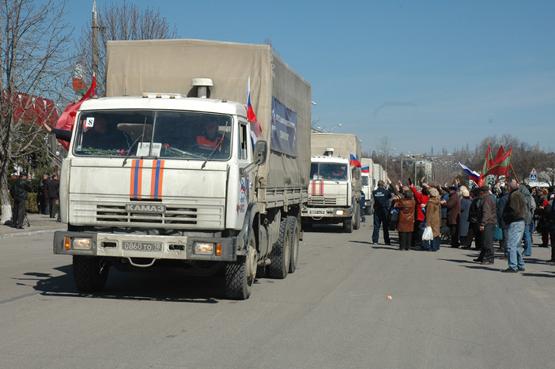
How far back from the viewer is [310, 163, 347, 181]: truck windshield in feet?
89.2

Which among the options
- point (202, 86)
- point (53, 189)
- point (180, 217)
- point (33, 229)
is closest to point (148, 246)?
point (180, 217)

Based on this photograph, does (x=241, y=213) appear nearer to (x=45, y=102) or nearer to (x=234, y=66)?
(x=234, y=66)

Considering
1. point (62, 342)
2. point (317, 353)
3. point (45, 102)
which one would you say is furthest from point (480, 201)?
point (45, 102)

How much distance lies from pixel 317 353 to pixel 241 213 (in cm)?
284

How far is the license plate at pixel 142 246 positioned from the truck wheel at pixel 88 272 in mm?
1039

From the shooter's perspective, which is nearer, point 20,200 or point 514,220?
point 514,220

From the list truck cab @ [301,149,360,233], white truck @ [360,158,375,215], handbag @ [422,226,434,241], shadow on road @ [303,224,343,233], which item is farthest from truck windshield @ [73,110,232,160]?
white truck @ [360,158,375,215]

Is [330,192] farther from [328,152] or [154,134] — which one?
[154,134]

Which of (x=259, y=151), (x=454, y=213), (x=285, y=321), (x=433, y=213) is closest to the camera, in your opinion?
(x=285, y=321)

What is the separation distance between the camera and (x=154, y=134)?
9812mm

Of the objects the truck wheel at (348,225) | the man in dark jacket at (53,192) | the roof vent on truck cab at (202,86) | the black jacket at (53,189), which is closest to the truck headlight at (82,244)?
the roof vent on truck cab at (202,86)

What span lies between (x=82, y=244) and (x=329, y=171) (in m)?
18.3

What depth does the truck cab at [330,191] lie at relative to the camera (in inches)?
1063

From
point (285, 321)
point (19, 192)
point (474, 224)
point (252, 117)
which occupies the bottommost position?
point (285, 321)
